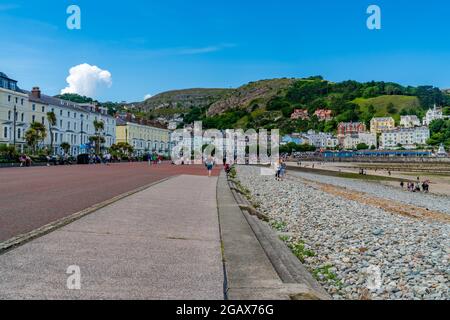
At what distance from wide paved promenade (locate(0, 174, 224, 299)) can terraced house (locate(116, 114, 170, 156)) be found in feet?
340

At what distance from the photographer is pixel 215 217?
37.7 ft

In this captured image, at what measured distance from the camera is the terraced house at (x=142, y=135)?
111 meters

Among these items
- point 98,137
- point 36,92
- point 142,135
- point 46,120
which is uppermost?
point 36,92

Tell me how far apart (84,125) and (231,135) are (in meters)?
95.9

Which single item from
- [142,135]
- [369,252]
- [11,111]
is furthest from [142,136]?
[369,252]

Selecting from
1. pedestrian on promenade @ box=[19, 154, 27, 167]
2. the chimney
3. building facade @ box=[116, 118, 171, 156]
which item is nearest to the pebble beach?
pedestrian on promenade @ box=[19, 154, 27, 167]

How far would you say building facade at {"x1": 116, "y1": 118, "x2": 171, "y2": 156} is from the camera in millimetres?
110875

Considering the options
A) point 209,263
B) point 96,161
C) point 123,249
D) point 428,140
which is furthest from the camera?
point 428,140

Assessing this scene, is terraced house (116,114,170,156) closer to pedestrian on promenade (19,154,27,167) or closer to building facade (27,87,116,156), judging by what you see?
building facade (27,87,116,156)

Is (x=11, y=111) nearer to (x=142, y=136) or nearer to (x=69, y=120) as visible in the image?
(x=69, y=120)

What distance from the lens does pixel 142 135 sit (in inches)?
4729

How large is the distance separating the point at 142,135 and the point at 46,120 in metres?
44.2
